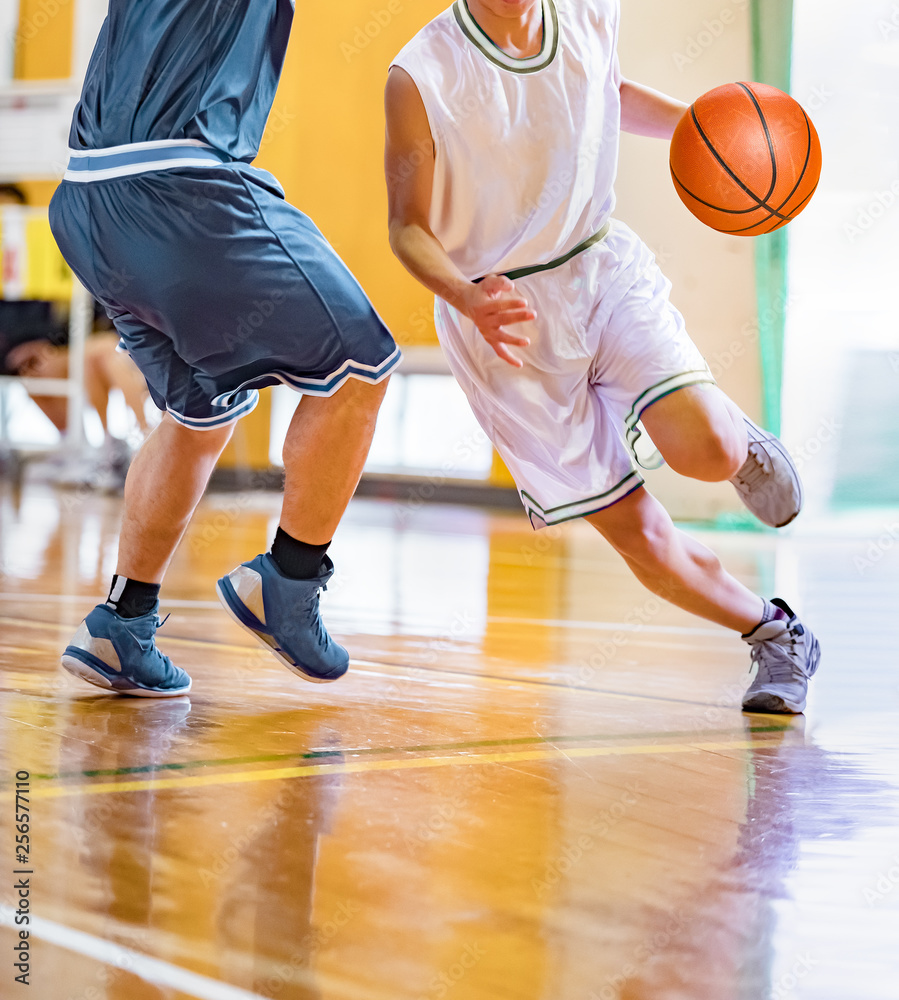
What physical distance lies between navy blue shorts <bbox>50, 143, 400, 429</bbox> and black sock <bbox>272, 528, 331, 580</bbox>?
22 centimetres

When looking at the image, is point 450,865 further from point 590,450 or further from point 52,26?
point 52,26

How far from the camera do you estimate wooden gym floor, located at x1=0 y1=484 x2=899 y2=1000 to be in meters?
0.94

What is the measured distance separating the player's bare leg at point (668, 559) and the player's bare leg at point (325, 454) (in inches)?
15.9

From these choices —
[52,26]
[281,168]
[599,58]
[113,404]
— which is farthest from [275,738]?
[52,26]

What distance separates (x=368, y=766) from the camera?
1.50 meters

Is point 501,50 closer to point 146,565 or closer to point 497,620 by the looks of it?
point 146,565

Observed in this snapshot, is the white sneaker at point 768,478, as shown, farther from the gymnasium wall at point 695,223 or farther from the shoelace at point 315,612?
the gymnasium wall at point 695,223

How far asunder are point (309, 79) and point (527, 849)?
6.88m

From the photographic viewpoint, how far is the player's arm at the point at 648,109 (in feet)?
6.76

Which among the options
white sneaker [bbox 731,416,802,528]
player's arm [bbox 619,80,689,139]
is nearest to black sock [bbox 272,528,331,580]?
white sneaker [bbox 731,416,802,528]

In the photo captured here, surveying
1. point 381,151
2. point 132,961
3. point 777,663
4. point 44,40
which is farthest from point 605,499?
point 44,40

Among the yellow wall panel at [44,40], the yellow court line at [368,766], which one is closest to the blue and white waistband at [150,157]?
the yellow court line at [368,766]

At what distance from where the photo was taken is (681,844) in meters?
1.26

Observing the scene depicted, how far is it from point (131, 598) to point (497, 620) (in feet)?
3.74
